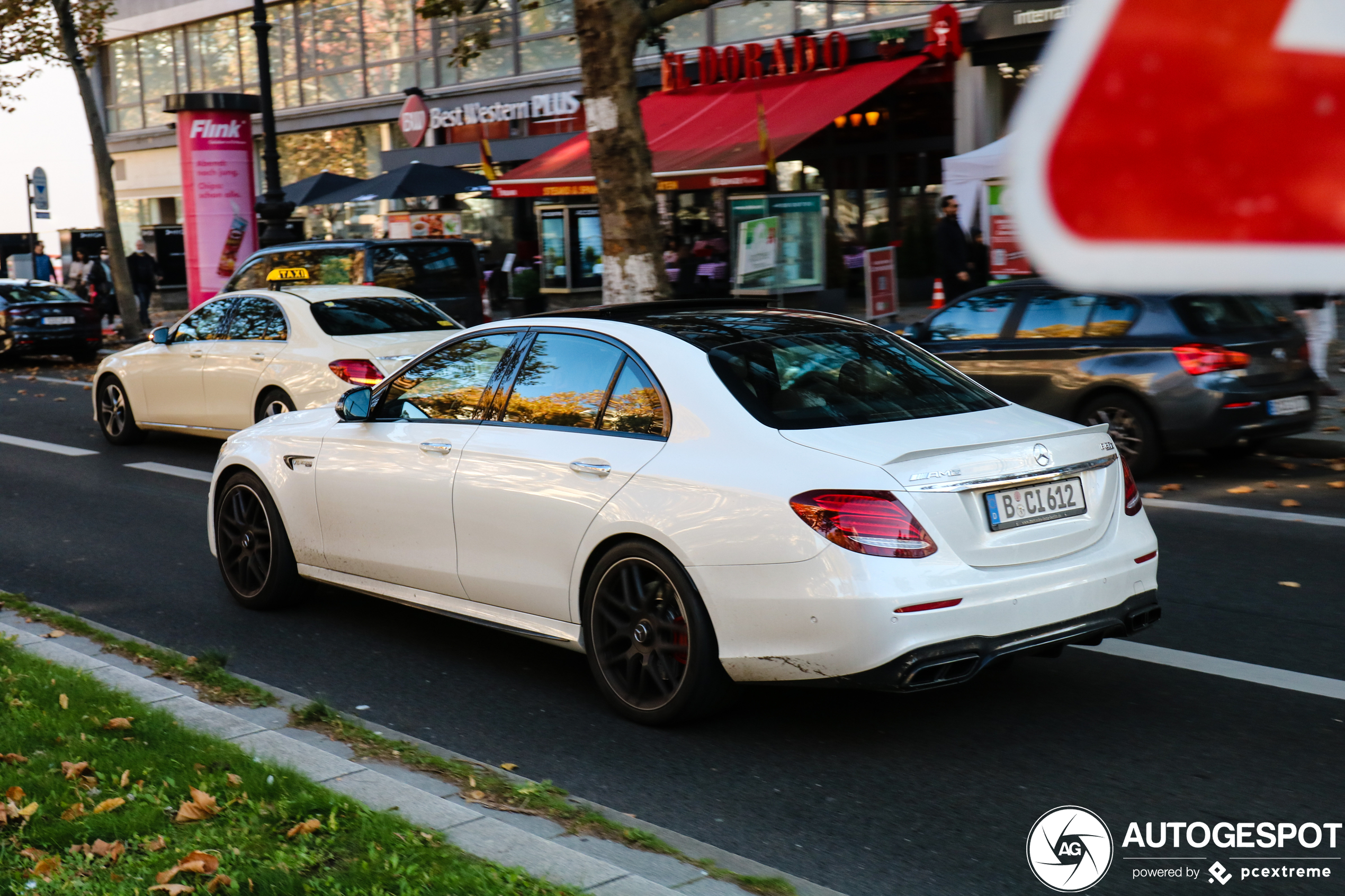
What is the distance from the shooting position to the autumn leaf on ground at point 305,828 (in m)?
3.82

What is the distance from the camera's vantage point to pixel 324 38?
33.2m

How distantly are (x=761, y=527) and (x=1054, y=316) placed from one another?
6915mm

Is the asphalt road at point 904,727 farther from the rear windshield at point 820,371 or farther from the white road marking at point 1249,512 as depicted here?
the rear windshield at point 820,371

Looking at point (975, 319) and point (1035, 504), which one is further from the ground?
point (975, 319)

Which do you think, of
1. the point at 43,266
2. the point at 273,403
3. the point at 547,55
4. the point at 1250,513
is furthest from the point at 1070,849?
the point at 43,266

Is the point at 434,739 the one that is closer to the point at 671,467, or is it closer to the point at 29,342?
the point at 671,467

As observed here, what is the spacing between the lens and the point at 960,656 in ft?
14.6

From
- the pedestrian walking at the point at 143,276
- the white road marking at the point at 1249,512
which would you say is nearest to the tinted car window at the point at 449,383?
the white road marking at the point at 1249,512

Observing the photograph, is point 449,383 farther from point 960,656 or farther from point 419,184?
point 419,184

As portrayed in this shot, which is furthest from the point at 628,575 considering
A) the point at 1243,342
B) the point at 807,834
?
the point at 1243,342

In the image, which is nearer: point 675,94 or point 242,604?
point 242,604

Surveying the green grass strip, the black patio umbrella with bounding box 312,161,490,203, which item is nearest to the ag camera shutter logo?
the green grass strip

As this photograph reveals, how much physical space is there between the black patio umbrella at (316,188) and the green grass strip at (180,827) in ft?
74.7

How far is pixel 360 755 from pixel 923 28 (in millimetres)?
18826
